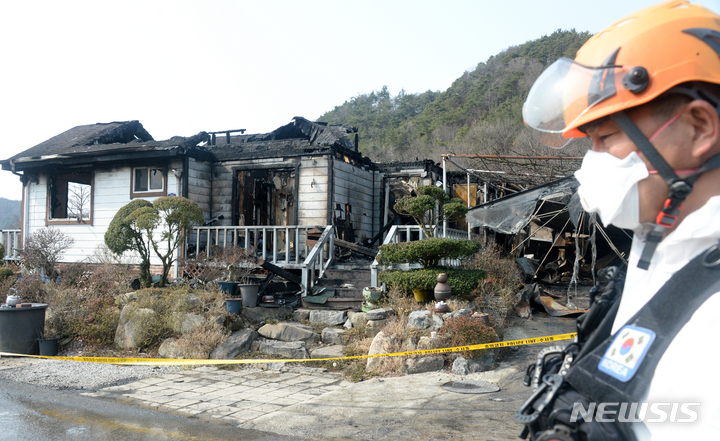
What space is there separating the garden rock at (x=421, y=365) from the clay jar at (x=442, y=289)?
1606mm

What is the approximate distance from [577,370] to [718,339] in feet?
1.15

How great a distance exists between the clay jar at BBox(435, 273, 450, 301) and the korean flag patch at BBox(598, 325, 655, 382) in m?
7.27

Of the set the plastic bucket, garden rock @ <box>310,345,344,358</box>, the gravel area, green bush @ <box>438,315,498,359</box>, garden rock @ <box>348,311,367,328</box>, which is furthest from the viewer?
garden rock @ <box>348,311,367,328</box>

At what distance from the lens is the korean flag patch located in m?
0.99

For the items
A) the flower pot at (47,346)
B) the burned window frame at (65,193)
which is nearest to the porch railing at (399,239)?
the flower pot at (47,346)

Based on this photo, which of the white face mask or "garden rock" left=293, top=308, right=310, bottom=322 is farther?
"garden rock" left=293, top=308, right=310, bottom=322

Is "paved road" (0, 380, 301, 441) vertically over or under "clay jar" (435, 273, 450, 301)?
under

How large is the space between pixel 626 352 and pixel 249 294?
29.7 ft

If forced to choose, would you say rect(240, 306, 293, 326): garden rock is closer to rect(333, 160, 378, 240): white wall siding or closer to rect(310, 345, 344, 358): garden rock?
rect(310, 345, 344, 358): garden rock

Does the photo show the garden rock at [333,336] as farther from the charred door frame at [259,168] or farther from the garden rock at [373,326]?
the charred door frame at [259,168]

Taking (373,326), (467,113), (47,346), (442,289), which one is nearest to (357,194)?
(442,289)

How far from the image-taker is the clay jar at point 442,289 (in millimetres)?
8258

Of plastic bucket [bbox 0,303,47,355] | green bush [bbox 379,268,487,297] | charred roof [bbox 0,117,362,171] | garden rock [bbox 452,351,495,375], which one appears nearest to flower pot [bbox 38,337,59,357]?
plastic bucket [bbox 0,303,47,355]

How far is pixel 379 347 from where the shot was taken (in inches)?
284
